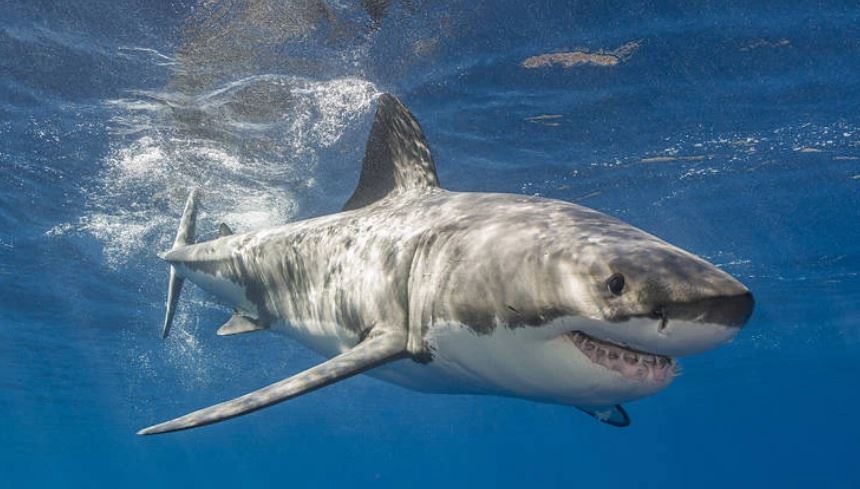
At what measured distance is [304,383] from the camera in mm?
3803

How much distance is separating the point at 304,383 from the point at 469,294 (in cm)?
118

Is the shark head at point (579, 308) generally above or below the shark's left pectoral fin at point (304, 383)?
above

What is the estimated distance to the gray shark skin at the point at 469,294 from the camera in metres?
2.83

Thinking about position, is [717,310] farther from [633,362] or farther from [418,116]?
[418,116]

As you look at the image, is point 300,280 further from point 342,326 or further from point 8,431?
point 8,431

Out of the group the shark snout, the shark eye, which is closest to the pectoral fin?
the shark eye

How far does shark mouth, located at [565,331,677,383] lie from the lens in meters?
3.03

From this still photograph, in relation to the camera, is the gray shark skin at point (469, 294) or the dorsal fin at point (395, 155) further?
the dorsal fin at point (395, 155)

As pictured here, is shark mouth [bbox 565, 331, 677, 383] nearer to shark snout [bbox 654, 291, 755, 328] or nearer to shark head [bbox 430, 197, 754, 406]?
shark head [bbox 430, 197, 754, 406]

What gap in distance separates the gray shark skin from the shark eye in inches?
0.5

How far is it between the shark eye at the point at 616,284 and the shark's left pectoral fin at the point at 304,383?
176 cm

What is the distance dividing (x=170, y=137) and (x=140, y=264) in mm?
7988

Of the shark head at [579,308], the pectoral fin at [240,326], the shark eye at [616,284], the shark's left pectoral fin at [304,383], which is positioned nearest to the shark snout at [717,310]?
the shark head at [579,308]

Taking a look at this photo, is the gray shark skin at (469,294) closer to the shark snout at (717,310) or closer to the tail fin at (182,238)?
the shark snout at (717,310)
